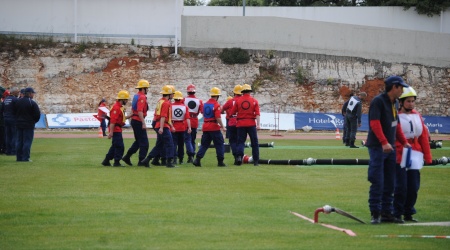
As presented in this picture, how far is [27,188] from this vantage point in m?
16.7

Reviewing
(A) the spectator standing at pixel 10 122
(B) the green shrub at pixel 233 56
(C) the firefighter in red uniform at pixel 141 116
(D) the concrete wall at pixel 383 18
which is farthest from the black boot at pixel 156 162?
(D) the concrete wall at pixel 383 18

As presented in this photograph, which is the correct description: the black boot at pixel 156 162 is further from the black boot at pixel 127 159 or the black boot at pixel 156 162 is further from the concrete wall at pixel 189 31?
the concrete wall at pixel 189 31

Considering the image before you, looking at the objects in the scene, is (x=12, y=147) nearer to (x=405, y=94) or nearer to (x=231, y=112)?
(x=231, y=112)

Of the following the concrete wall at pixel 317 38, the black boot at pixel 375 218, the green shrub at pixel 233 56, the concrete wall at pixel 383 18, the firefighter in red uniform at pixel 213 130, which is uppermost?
the concrete wall at pixel 383 18

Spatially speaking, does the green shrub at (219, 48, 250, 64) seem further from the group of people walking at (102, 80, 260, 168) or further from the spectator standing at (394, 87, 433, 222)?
the spectator standing at (394, 87, 433, 222)

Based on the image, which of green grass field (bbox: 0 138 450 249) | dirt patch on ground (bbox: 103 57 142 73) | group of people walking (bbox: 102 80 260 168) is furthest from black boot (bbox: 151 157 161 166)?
dirt patch on ground (bbox: 103 57 142 73)

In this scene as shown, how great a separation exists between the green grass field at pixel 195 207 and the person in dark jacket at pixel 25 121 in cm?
131

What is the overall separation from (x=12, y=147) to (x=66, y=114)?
26439 millimetres

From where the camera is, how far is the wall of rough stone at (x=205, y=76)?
194 feet

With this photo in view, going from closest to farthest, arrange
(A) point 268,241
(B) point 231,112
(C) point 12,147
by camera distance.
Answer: (A) point 268,241
(B) point 231,112
(C) point 12,147

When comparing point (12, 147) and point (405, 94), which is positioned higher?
point (405, 94)

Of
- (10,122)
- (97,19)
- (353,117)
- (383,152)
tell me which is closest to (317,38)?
(97,19)

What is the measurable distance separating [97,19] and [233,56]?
10364mm

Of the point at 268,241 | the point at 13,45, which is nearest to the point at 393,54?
the point at 13,45
